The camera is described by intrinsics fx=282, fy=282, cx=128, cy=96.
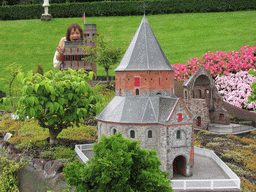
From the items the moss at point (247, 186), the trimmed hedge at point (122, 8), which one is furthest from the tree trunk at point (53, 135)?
the trimmed hedge at point (122, 8)

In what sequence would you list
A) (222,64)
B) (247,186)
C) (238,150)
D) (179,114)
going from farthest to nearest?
(222,64) < (238,150) < (179,114) < (247,186)

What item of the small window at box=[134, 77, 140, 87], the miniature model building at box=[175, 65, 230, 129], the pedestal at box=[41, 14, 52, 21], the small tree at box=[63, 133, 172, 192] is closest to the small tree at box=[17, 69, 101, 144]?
the small window at box=[134, 77, 140, 87]

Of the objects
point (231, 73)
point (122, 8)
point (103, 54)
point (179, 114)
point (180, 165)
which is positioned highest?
point (122, 8)

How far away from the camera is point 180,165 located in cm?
1833

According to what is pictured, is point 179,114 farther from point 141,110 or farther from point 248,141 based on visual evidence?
point 248,141

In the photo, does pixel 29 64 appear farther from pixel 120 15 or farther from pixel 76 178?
pixel 76 178

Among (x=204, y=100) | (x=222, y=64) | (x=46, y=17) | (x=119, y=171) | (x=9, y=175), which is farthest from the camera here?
(x=46, y=17)

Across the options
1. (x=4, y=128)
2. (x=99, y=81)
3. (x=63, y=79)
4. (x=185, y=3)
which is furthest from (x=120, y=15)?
(x=63, y=79)

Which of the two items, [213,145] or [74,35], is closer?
[213,145]

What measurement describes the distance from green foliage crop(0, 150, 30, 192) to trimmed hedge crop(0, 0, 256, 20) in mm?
46841

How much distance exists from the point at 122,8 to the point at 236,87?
35.9 metres

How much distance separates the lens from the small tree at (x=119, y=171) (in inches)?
402

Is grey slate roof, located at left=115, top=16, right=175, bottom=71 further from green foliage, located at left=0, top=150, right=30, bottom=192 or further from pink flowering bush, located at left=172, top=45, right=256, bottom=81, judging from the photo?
pink flowering bush, located at left=172, top=45, right=256, bottom=81

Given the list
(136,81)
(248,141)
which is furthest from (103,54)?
(248,141)
